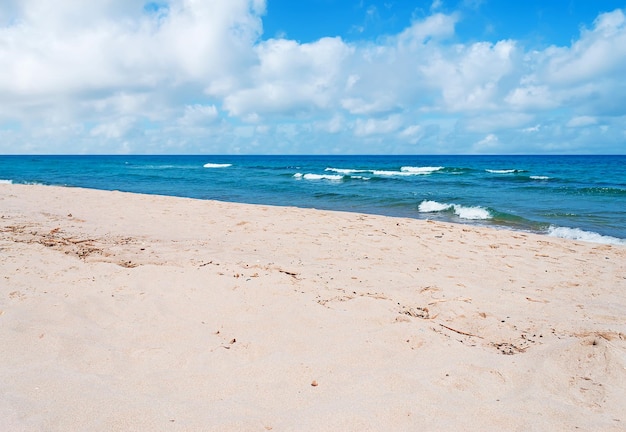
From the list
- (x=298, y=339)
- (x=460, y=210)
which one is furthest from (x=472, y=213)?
(x=298, y=339)

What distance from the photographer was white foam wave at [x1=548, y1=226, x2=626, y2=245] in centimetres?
1012

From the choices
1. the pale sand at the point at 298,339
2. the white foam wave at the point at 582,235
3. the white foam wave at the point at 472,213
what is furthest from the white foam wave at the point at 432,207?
the pale sand at the point at 298,339

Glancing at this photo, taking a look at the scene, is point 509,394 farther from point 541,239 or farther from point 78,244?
point 541,239

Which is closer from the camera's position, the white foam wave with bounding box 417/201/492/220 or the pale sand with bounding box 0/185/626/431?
the pale sand with bounding box 0/185/626/431

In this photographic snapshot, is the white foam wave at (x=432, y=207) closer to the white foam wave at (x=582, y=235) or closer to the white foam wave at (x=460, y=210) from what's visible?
the white foam wave at (x=460, y=210)

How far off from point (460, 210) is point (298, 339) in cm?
1259

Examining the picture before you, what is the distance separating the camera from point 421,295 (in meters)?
4.97

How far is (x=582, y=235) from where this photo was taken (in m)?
10.7

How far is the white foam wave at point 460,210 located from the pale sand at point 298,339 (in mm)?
6843

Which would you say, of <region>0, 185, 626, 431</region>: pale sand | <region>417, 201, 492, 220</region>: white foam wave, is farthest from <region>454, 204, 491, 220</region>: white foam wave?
<region>0, 185, 626, 431</region>: pale sand

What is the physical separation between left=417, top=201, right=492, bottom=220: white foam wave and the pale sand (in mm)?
6843

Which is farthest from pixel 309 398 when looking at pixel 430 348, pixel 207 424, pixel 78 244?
pixel 78 244

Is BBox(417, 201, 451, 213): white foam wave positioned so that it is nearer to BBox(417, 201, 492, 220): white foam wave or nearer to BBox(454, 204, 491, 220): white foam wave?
BBox(417, 201, 492, 220): white foam wave

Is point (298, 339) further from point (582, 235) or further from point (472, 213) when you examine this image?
point (472, 213)
